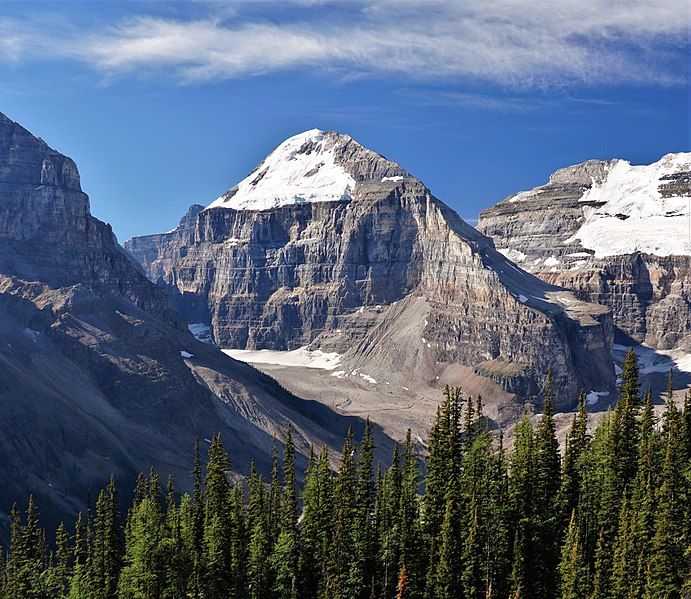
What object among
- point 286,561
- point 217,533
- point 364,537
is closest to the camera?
point 364,537

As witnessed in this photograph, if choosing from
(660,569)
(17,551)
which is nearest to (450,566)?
(660,569)

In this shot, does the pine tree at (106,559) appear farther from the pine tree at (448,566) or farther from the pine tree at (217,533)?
the pine tree at (448,566)

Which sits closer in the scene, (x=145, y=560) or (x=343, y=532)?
(x=145, y=560)

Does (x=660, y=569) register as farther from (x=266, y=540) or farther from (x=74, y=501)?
(x=74, y=501)

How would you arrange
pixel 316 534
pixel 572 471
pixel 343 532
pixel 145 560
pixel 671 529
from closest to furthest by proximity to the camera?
1. pixel 671 529
2. pixel 145 560
3. pixel 343 532
4. pixel 572 471
5. pixel 316 534

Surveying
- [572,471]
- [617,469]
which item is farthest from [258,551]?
[617,469]

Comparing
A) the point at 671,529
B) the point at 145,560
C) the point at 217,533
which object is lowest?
the point at 145,560

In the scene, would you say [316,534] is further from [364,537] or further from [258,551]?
[364,537]

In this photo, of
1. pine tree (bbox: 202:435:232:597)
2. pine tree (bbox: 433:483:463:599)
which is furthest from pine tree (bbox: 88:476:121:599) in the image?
pine tree (bbox: 433:483:463:599)

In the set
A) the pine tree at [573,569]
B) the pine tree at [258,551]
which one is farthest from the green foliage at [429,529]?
the pine tree at [573,569]

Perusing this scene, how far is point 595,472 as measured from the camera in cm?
10419

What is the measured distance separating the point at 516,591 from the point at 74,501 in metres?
103

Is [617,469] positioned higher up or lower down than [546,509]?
higher up

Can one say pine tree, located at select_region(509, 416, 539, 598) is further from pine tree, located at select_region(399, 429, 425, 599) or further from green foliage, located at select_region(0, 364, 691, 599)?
pine tree, located at select_region(399, 429, 425, 599)
